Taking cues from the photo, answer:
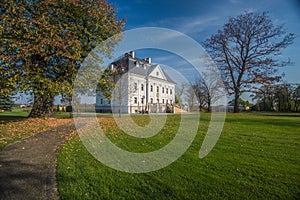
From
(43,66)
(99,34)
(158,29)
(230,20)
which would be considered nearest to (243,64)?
(230,20)

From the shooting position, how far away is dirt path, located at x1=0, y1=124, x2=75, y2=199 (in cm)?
309

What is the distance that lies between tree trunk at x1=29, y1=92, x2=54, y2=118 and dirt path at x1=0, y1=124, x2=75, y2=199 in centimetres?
971

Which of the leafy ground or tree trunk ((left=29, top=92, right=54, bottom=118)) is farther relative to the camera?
tree trunk ((left=29, top=92, right=54, bottom=118))

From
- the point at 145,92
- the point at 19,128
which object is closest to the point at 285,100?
the point at 145,92

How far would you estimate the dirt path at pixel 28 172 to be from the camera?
309 centimetres

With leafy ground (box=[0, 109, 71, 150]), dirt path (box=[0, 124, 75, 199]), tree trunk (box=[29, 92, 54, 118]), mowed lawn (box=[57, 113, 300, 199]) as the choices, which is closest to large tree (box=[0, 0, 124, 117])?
tree trunk (box=[29, 92, 54, 118])

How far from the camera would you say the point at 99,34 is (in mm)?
15562

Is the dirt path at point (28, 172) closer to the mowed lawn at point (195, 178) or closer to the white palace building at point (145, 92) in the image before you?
the mowed lawn at point (195, 178)

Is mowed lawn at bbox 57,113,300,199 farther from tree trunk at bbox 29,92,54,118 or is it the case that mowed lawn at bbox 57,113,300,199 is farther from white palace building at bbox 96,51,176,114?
white palace building at bbox 96,51,176,114

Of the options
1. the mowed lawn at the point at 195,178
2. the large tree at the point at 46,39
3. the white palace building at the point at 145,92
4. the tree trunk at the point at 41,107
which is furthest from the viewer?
the white palace building at the point at 145,92

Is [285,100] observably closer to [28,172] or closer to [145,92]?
[145,92]

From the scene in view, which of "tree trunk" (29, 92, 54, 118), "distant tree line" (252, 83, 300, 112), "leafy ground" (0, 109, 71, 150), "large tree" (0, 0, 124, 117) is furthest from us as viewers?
"distant tree line" (252, 83, 300, 112)

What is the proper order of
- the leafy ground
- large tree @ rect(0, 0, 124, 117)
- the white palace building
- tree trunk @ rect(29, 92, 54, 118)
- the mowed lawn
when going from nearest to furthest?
the mowed lawn, the leafy ground, large tree @ rect(0, 0, 124, 117), tree trunk @ rect(29, 92, 54, 118), the white palace building

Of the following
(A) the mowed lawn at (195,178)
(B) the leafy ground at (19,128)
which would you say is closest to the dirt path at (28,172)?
(A) the mowed lawn at (195,178)
